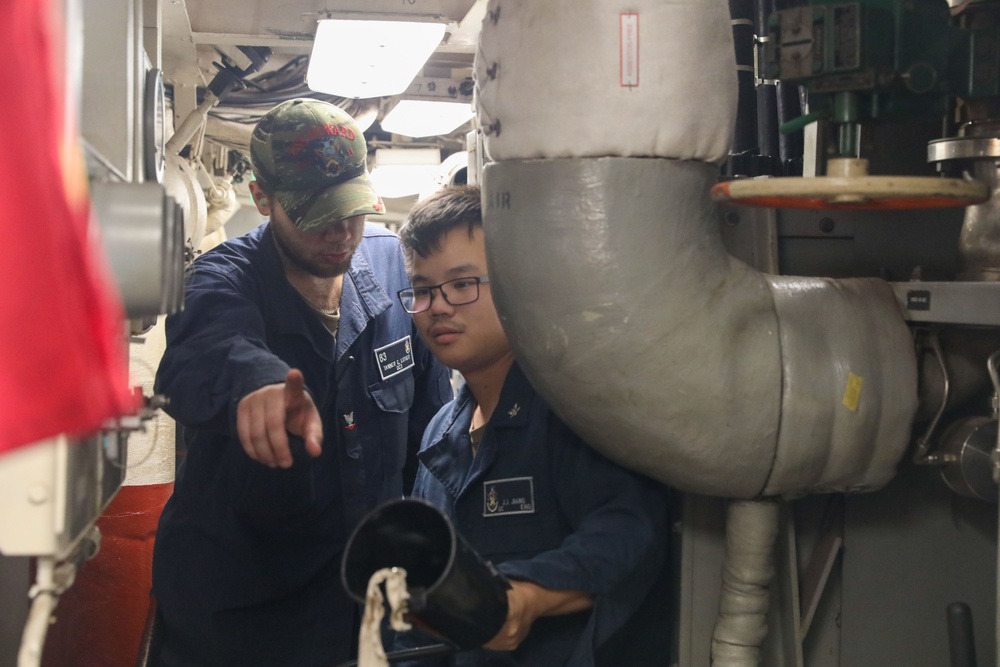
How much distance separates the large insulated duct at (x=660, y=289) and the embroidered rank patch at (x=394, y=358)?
92cm

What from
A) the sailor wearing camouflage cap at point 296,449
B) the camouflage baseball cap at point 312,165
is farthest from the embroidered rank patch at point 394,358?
the camouflage baseball cap at point 312,165

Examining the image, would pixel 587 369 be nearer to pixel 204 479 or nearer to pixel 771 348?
pixel 771 348

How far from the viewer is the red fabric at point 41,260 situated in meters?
0.57

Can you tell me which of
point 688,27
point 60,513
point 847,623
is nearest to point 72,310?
point 60,513

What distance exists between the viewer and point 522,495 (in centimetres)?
146

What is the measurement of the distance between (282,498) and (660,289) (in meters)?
1.08

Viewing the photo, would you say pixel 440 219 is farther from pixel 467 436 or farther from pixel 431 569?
pixel 431 569

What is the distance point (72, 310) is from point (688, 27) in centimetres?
79

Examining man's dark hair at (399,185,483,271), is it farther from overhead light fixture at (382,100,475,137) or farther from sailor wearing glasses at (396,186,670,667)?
overhead light fixture at (382,100,475,137)

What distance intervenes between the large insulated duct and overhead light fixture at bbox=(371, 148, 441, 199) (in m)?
2.74

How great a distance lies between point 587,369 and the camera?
1151 millimetres

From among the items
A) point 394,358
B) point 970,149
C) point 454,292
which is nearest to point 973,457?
point 970,149

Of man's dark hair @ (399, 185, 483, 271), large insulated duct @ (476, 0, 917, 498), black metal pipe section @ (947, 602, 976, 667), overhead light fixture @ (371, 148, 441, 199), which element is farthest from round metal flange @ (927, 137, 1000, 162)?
overhead light fixture @ (371, 148, 441, 199)

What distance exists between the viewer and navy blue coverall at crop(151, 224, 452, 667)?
1.94 metres
